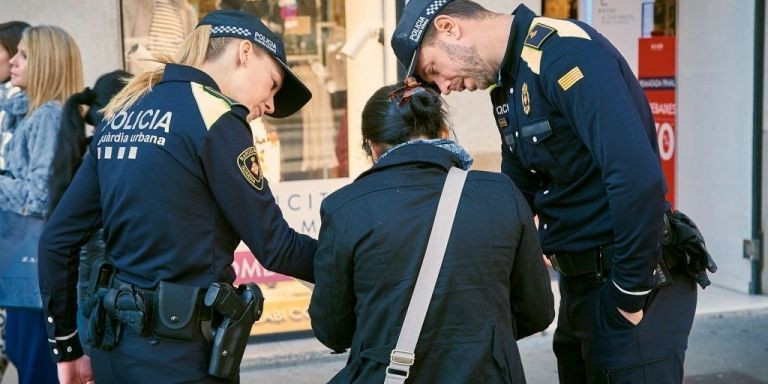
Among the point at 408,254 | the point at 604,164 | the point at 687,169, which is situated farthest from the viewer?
the point at 687,169

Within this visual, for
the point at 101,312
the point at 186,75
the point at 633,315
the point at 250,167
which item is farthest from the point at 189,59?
the point at 633,315

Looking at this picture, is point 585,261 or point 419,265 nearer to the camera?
point 419,265

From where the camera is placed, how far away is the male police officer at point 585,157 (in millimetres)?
2697

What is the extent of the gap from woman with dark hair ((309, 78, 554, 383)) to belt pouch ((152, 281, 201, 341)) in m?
0.32

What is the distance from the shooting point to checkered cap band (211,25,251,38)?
9.06 feet

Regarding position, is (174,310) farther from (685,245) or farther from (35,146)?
(35,146)

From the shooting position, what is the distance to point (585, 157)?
2910 millimetres

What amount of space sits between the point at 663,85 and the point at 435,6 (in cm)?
472

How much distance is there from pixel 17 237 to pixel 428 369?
2384 millimetres

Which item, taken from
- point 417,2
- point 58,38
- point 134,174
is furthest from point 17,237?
point 417,2

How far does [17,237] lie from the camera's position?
417 centimetres

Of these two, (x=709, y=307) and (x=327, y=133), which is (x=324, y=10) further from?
(x=709, y=307)

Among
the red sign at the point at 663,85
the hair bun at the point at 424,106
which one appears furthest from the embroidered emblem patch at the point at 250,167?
the red sign at the point at 663,85

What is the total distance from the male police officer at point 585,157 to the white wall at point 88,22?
2802mm
